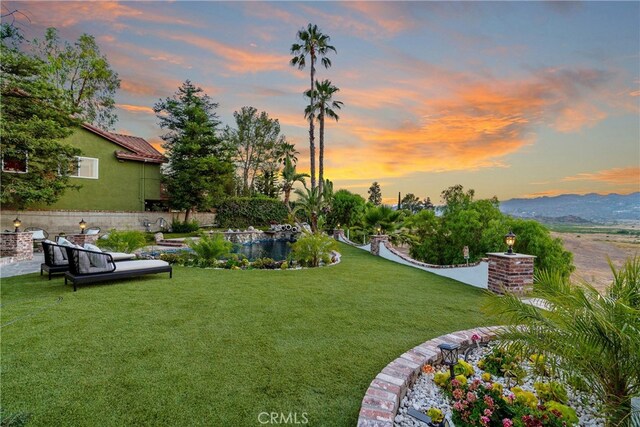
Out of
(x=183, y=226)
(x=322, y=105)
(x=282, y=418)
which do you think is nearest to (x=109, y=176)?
(x=183, y=226)

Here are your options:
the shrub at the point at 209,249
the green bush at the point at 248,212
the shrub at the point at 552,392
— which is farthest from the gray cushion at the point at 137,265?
the green bush at the point at 248,212

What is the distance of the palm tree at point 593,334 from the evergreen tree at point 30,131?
16.1 m

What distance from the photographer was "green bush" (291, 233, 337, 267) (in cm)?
895

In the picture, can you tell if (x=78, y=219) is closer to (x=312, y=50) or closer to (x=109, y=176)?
(x=109, y=176)

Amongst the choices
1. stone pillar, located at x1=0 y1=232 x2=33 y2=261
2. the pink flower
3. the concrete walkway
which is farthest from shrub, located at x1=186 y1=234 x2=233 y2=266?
the pink flower

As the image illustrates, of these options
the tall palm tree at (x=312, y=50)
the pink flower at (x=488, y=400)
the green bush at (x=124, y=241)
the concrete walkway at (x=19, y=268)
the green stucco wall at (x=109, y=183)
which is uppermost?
the tall palm tree at (x=312, y=50)

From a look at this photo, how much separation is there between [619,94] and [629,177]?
2243 millimetres

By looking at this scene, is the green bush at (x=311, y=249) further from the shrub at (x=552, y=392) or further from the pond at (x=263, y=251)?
the shrub at (x=552, y=392)

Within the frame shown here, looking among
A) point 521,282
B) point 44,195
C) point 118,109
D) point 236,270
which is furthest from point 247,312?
point 118,109

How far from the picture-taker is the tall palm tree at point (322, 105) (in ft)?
67.0

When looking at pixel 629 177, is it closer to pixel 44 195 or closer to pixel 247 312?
pixel 247 312

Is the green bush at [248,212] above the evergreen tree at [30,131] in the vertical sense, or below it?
below

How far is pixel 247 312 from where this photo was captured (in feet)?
15.1

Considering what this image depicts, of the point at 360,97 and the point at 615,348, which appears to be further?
the point at 360,97
